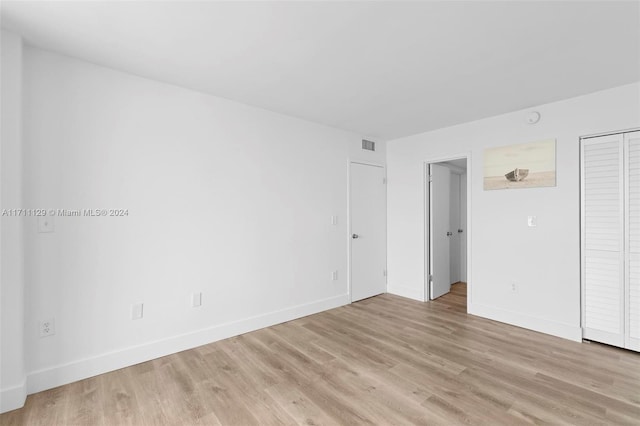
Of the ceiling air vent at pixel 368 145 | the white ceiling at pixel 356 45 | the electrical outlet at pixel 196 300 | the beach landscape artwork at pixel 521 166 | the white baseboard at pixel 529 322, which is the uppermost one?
the white ceiling at pixel 356 45

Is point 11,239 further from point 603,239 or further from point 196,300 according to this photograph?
point 603,239

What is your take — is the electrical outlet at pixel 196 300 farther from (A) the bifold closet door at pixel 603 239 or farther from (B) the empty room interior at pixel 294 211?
(A) the bifold closet door at pixel 603 239

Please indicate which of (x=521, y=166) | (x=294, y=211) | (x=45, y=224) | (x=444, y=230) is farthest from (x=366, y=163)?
(x=45, y=224)

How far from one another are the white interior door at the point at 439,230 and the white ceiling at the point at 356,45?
5.22 feet

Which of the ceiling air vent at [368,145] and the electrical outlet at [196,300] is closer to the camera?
the electrical outlet at [196,300]

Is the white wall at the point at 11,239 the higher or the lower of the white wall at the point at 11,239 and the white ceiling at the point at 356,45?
the lower

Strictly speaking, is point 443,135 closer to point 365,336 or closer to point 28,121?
point 365,336

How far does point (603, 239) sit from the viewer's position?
289 cm

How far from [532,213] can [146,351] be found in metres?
4.29

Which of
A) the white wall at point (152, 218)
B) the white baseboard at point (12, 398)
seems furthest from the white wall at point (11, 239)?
the white wall at point (152, 218)

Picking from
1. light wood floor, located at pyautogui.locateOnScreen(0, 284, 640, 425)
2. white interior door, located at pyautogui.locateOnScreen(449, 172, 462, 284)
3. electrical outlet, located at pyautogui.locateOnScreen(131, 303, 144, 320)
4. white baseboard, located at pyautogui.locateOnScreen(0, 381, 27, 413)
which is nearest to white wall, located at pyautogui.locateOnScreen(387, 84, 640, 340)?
light wood floor, located at pyautogui.locateOnScreen(0, 284, 640, 425)

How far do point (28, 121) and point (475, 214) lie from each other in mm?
4605

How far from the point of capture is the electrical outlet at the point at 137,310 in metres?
2.51

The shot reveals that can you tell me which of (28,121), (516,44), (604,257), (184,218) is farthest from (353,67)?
(604,257)
